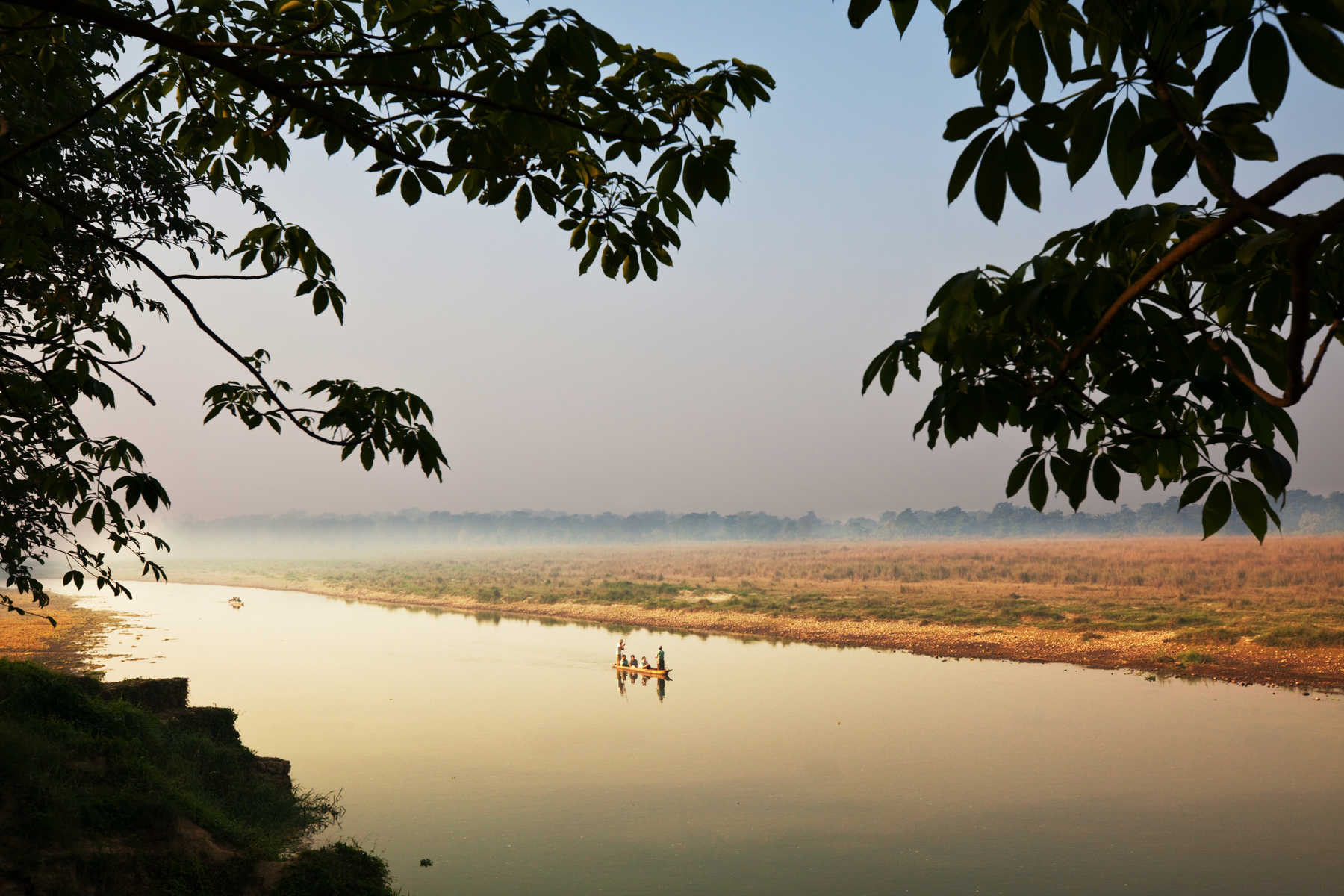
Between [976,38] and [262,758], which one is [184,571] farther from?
[976,38]

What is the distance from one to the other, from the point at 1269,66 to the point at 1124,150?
284mm

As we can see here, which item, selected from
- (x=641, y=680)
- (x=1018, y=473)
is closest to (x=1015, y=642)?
(x=641, y=680)

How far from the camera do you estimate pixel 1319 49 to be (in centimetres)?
141

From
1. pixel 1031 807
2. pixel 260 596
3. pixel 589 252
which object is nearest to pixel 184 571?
pixel 260 596

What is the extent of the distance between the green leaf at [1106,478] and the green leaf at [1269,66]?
3.20 feet

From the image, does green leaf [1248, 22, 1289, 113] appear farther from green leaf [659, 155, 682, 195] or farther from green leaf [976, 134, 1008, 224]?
green leaf [659, 155, 682, 195]

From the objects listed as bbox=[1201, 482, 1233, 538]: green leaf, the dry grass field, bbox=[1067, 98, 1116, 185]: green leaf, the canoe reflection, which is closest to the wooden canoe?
the canoe reflection

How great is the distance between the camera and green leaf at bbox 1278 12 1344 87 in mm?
1402

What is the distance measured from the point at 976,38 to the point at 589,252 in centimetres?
242

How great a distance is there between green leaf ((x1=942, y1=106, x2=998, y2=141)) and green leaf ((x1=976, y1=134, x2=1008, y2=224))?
4 cm

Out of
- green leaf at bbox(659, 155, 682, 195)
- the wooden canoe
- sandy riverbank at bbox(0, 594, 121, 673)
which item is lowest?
sandy riverbank at bbox(0, 594, 121, 673)

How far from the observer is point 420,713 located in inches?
875

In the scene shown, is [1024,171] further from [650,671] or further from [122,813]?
[650,671]

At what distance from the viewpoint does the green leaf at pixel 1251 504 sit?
185 centimetres
